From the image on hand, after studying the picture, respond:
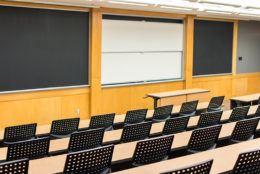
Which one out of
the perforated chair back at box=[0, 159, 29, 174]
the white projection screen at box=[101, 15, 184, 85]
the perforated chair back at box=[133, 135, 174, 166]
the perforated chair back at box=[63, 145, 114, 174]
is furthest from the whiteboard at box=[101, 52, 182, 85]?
the perforated chair back at box=[0, 159, 29, 174]

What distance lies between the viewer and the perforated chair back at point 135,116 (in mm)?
6223

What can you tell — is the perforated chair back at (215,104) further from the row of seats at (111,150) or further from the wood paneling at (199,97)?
the row of seats at (111,150)

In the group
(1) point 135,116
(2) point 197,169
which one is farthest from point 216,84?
(2) point 197,169

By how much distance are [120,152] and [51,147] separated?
98 cm

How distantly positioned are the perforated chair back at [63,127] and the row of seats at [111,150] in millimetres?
1388

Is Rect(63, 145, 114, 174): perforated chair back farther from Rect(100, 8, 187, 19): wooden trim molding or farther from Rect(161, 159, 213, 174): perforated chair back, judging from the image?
Rect(100, 8, 187, 19): wooden trim molding

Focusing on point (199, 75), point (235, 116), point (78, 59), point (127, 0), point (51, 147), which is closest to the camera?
point (51, 147)

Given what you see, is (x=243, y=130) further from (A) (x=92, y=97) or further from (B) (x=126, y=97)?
(B) (x=126, y=97)

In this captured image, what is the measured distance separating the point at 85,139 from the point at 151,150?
995 millimetres

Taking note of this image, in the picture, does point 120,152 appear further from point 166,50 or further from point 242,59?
point 242,59

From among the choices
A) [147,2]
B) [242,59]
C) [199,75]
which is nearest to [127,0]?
[147,2]

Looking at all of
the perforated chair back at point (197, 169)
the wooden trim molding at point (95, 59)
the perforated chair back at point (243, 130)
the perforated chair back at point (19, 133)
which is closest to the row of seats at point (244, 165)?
the perforated chair back at point (197, 169)

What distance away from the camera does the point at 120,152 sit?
3832 millimetres

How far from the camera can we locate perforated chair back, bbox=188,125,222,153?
417cm
